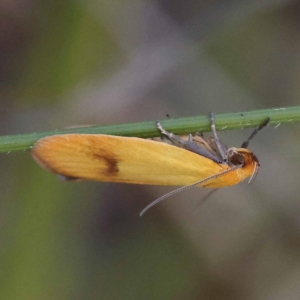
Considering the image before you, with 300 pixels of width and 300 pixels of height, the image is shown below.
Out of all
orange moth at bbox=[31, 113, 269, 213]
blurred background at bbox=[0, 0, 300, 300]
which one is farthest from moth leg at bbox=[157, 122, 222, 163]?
blurred background at bbox=[0, 0, 300, 300]

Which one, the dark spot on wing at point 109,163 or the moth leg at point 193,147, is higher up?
the dark spot on wing at point 109,163

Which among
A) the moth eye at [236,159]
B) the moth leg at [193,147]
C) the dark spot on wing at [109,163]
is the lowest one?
the moth eye at [236,159]

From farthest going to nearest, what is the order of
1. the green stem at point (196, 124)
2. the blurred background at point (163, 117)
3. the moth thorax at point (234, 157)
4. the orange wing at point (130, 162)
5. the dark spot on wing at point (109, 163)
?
the blurred background at point (163, 117)
the moth thorax at point (234, 157)
the dark spot on wing at point (109, 163)
the orange wing at point (130, 162)
the green stem at point (196, 124)

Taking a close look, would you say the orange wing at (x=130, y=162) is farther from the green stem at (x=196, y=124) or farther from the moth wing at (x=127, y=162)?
the green stem at (x=196, y=124)

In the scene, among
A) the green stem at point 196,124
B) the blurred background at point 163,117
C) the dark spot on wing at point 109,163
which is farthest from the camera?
the blurred background at point 163,117

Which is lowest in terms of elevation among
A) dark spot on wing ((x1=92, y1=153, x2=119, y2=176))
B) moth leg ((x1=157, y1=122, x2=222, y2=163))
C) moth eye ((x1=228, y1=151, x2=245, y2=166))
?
moth eye ((x1=228, y1=151, x2=245, y2=166))

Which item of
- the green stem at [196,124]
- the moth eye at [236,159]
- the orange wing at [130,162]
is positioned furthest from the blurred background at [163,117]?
the green stem at [196,124]

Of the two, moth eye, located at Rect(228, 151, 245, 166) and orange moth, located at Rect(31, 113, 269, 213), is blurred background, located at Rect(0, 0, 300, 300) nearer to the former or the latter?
orange moth, located at Rect(31, 113, 269, 213)

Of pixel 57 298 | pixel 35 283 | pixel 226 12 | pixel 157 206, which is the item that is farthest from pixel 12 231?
pixel 226 12
